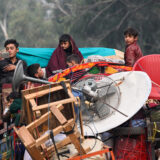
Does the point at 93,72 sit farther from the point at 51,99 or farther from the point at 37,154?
the point at 37,154

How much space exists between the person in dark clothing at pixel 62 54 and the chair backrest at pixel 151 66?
1.39 m

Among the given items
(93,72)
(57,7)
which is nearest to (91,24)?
(57,7)

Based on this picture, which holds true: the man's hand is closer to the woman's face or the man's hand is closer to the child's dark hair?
the child's dark hair

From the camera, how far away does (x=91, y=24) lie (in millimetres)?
22859

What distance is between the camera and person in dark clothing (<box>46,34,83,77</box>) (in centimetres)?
659

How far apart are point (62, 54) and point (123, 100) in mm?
2058

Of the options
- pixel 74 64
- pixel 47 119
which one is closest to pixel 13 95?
pixel 47 119

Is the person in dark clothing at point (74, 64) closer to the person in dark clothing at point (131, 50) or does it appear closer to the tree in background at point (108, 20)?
the person in dark clothing at point (131, 50)

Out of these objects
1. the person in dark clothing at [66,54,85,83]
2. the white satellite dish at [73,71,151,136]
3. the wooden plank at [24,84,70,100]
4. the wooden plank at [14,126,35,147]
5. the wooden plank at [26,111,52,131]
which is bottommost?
the white satellite dish at [73,71,151,136]

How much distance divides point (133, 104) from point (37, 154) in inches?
65.6

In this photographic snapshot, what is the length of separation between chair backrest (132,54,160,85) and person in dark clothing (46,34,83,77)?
1.39 m

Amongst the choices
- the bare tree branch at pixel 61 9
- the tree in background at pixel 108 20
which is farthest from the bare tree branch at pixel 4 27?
the bare tree branch at pixel 61 9

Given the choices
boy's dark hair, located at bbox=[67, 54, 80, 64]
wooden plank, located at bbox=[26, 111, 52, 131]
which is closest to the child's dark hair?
wooden plank, located at bbox=[26, 111, 52, 131]

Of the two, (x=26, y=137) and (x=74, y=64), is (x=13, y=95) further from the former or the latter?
(x=74, y=64)
